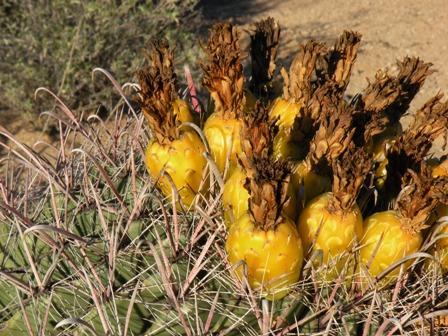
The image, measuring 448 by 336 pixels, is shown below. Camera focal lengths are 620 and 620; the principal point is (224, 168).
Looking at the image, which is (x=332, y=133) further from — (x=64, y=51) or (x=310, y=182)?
(x=64, y=51)

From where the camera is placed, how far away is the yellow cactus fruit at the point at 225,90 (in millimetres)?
1228

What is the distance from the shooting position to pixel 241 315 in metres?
1.08

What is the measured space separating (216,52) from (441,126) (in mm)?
464

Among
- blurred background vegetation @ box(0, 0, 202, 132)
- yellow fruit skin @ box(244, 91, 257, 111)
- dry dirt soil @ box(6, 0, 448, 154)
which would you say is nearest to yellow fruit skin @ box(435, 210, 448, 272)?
yellow fruit skin @ box(244, 91, 257, 111)

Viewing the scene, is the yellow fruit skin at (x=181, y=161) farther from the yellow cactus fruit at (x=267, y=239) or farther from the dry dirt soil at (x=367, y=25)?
the dry dirt soil at (x=367, y=25)

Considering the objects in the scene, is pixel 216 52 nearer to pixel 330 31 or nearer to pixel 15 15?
pixel 15 15

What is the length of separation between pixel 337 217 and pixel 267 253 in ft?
0.46

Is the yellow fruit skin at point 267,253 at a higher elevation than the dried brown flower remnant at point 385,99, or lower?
lower

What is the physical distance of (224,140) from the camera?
126 centimetres

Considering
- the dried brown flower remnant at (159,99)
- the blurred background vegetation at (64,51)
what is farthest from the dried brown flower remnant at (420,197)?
the blurred background vegetation at (64,51)

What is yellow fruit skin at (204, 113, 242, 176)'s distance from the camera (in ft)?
4.11

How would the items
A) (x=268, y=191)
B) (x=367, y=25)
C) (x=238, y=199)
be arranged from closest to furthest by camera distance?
(x=268, y=191) → (x=238, y=199) → (x=367, y=25)

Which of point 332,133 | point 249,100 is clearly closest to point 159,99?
point 249,100

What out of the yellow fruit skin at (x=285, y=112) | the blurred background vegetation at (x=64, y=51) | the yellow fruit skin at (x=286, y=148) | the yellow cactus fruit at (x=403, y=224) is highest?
the yellow fruit skin at (x=285, y=112)
